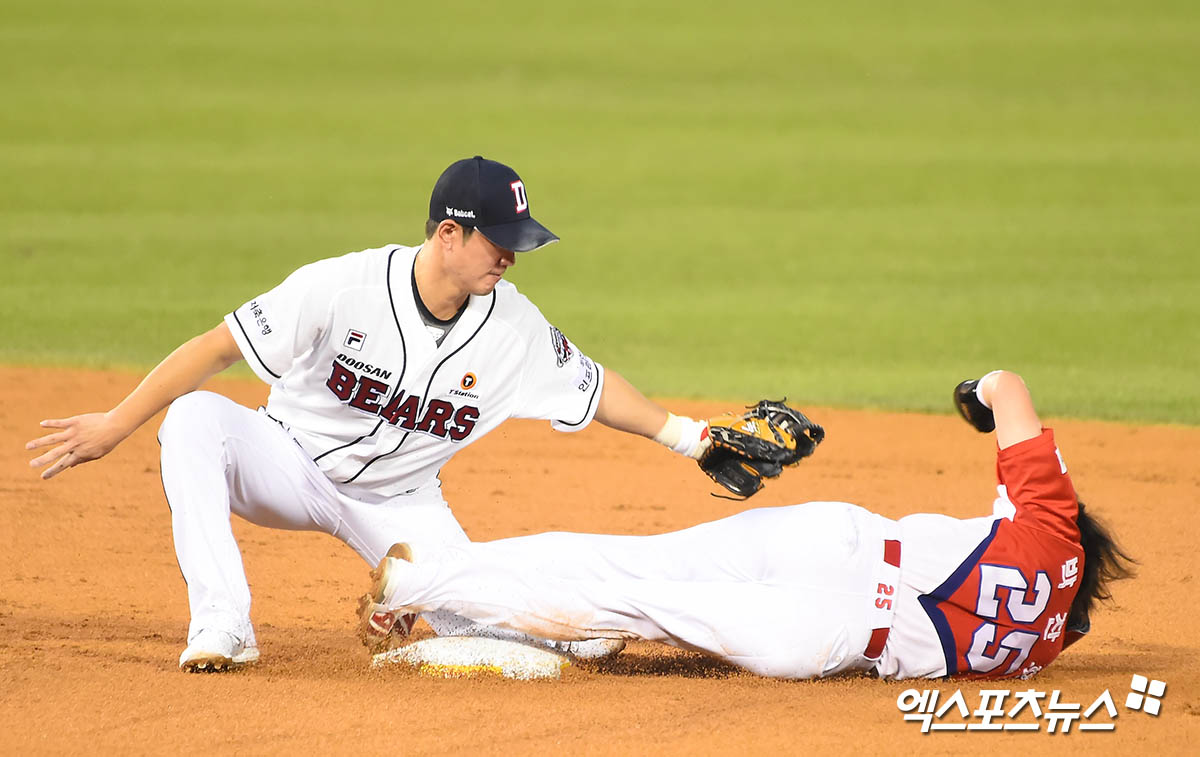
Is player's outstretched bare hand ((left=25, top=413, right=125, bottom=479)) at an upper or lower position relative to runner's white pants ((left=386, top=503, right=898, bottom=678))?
upper

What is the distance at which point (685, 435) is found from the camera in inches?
182

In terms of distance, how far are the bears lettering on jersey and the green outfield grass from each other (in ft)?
16.0

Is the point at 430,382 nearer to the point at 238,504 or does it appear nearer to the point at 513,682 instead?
the point at 238,504

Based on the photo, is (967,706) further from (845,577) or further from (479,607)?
(479,607)

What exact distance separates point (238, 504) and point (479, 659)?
97cm

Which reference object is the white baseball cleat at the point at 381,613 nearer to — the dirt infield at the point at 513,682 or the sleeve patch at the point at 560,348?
the dirt infield at the point at 513,682

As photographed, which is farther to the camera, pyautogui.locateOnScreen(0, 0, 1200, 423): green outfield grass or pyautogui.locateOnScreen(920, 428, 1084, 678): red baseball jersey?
pyautogui.locateOnScreen(0, 0, 1200, 423): green outfield grass

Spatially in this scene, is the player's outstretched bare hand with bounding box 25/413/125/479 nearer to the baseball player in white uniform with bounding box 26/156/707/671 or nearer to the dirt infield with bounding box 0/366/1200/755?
the baseball player in white uniform with bounding box 26/156/707/671

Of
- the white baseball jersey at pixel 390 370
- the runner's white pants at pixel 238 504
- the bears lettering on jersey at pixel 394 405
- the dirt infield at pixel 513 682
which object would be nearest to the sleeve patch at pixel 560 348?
the white baseball jersey at pixel 390 370

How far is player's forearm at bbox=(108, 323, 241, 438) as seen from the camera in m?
4.07

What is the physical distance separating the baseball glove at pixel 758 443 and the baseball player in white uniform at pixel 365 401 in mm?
110

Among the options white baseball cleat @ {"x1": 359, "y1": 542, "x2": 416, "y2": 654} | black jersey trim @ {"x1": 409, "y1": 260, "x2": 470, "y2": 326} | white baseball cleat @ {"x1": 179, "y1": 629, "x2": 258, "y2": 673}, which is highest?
black jersey trim @ {"x1": 409, "y1": 260, "x2": 470, "y2": 326}

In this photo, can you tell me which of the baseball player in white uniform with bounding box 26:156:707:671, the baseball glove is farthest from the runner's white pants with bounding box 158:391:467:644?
the baseball glove

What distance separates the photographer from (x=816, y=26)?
29.4 metres
